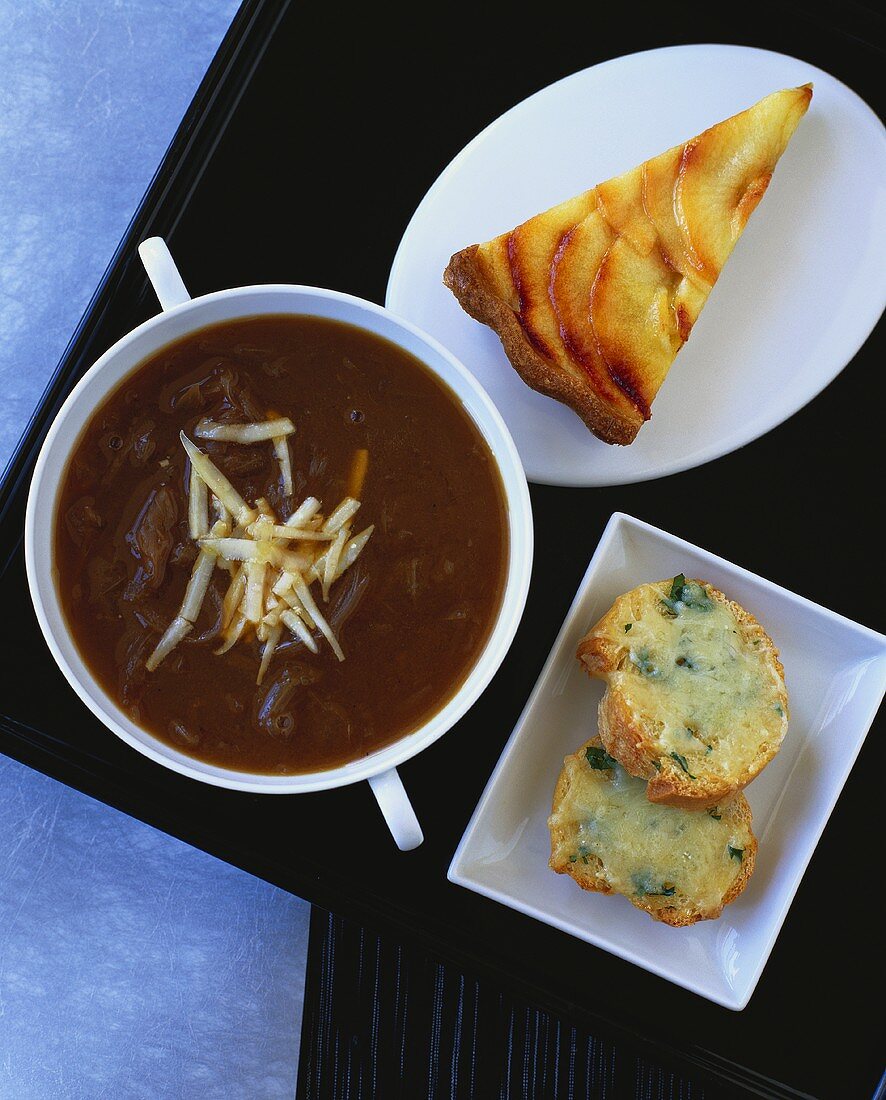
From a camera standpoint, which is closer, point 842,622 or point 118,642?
point 118,642

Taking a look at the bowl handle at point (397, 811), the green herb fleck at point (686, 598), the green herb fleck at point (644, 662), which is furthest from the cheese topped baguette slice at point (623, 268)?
the bowl handle at point (397, 811)

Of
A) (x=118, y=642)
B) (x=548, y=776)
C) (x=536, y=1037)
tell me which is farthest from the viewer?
(x=536, y=1037)

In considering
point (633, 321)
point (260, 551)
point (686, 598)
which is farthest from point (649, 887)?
point (633, 321)

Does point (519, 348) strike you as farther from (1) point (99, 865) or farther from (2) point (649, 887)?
(1) point (99, 865)

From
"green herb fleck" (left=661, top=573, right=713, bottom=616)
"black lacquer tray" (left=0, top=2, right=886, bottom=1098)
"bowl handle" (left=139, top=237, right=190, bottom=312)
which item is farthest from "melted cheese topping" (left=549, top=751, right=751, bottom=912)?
"bowl handle" (left=139, top=237, right=190, bottom=312)

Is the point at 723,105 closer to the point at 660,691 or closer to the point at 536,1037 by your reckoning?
the point at 660,691

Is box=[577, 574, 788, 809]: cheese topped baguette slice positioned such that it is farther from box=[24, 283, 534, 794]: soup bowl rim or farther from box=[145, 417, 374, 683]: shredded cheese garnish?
box=[145, 417, 374, 683]: shredded cheese garnish

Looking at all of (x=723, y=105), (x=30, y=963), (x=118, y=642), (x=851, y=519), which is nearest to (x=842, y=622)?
(x=851, y=519)
